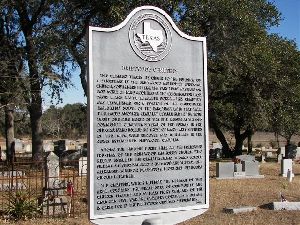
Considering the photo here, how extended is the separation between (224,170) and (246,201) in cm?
617

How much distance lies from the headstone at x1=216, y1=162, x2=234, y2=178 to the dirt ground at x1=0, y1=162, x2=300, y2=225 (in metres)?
0.33

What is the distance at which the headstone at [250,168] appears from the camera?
68.7 feet

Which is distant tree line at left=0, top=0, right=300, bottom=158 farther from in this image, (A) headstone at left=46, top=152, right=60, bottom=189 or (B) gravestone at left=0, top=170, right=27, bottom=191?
(A) headstone at left=46, top=152, right=60, bottom=189

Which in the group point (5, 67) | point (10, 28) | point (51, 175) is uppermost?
point (10, 28)

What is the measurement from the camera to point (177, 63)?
5.55 meters

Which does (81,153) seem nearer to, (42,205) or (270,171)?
(270,171)

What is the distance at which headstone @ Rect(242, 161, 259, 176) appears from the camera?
20953mm

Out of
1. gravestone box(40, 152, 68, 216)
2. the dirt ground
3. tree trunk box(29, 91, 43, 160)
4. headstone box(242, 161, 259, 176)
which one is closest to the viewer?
the dirt ground

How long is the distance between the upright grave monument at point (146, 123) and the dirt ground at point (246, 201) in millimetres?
5397

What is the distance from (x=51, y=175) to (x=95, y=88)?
24.6ft

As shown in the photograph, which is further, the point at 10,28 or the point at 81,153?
the point at 81,153

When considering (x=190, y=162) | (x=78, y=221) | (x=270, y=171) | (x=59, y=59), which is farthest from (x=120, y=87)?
(x=270, y=171)

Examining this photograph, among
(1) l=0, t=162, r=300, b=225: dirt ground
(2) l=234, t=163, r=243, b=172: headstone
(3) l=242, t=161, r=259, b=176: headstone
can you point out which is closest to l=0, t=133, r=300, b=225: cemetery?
(1) l=0, t=162, r=300, b=225: dirt ground

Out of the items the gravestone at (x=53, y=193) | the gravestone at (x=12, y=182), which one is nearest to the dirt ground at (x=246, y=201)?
the gravestone at (x=53, y=193)
